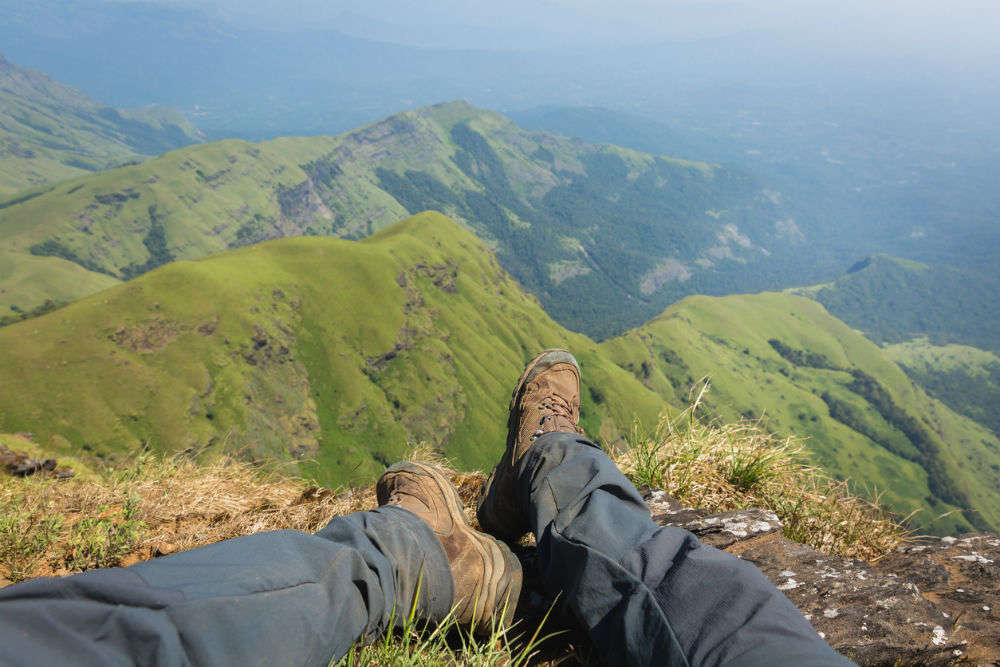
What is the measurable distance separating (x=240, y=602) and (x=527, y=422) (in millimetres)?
3583

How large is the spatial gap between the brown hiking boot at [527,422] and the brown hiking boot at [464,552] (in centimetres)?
41

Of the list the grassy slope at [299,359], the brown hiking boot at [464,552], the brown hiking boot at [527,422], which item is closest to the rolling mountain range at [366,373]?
the grassy slope at [299,359]

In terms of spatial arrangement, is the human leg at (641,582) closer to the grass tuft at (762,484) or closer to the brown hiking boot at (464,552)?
the brown hiking boot at (464,552)

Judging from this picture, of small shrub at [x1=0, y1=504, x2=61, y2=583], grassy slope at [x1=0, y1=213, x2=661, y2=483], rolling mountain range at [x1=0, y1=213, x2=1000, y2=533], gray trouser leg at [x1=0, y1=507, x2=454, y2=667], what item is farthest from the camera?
rolling mountain range at [x1=0, y1=213, x2=1000, y2=533]

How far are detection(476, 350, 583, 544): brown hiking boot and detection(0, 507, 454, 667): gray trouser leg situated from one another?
122 cm

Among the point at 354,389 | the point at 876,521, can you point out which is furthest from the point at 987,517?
the point at 876,521

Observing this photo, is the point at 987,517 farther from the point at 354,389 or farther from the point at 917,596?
the point at 917,596

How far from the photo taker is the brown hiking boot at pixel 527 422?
4.20m

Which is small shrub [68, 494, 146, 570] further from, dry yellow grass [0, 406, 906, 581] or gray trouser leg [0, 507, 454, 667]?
gray trouser leg [0, 507, 454, 667]

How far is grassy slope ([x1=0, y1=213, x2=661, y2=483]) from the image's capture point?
9250cm

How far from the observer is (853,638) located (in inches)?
104

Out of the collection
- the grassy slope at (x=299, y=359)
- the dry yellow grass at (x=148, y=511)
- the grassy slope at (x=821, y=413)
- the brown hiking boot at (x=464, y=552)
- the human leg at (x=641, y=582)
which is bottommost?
the grassy slope at (x=821, y=413)

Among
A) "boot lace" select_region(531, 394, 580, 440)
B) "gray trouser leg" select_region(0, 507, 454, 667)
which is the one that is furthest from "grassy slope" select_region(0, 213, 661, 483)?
"gray trouser leg" select_region(0, 507, 454, 667)

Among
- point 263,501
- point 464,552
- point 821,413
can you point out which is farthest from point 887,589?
point 821,413
